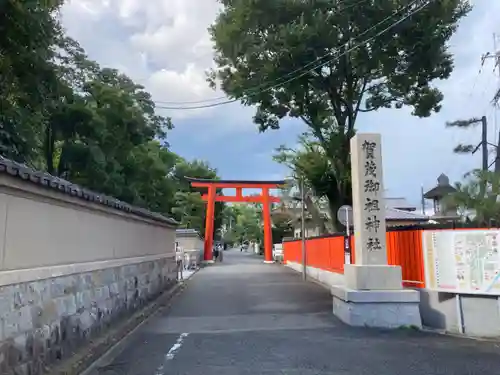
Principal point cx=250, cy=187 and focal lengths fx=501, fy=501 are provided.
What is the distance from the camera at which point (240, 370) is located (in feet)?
23.0

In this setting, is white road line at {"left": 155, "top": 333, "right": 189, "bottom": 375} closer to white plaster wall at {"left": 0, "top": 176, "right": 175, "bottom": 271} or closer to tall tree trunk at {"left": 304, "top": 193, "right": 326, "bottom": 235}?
white plaster wall at {"left": 0, "top": 176, "right": 175, "bottom": 271}

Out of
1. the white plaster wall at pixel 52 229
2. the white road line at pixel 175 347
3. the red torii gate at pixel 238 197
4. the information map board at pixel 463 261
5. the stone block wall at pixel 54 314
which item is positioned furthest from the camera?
the red torii gate at pixel 238 197

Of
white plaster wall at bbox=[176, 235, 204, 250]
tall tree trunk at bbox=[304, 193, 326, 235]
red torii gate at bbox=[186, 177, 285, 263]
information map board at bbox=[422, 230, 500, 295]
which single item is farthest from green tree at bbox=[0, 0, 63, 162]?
red torii gate at bbox=[186, 177, 285, 263]

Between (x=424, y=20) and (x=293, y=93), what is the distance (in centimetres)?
544

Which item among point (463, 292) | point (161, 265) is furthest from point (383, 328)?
point (161, 265)

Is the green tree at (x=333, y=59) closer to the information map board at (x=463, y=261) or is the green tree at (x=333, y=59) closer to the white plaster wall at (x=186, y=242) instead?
the information map board at (x=463, y=261)

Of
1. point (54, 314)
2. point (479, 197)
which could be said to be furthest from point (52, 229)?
point (479, 197)

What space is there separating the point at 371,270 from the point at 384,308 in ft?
2.83

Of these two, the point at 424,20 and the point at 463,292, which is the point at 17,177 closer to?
the point at 463,292

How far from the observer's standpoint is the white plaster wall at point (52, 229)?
5.57 meters

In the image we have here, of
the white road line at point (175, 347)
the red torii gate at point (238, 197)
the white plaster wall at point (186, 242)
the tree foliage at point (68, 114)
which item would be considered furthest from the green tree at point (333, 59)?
the red torii gate at point (238, 197)

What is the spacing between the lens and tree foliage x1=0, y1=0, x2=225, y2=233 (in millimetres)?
11242

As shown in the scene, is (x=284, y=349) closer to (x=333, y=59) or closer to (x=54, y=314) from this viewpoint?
(x=54, y=314)

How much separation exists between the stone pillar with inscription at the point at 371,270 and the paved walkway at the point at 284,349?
474mm
